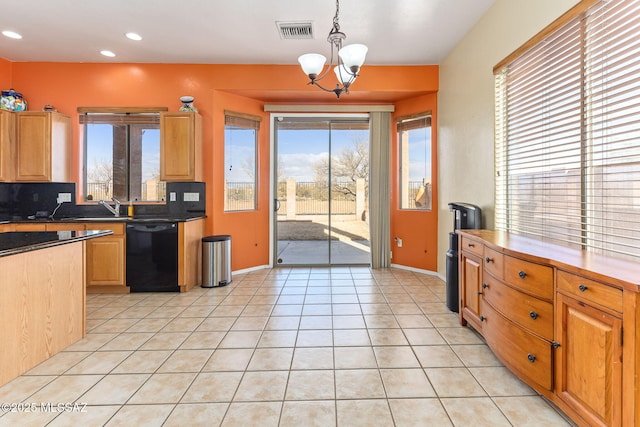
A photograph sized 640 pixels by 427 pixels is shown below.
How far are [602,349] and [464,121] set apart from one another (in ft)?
9.52

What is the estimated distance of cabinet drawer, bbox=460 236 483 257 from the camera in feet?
8.02

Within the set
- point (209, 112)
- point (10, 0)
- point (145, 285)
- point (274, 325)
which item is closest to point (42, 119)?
point (10, 0)

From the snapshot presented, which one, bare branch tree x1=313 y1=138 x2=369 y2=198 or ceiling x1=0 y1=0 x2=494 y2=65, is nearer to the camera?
ceiling x1=0 y1=0 x2=494 y2=65

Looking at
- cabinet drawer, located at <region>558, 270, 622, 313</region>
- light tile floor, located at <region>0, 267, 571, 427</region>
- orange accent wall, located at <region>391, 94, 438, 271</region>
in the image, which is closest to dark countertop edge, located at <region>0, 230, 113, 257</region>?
light tile floor, located at <region>0, 267, 571, 427</region>

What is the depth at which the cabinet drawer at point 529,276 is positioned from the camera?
1.67m

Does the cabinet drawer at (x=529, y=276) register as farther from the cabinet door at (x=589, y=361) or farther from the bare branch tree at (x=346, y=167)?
the bare branch tree at (x=346, y=167)

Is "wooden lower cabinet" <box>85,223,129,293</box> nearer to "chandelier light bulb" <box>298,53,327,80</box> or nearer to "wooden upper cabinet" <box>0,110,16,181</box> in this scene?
"wooden upper cabinet" <box>0,110,16,181</box>

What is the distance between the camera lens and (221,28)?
3.44m

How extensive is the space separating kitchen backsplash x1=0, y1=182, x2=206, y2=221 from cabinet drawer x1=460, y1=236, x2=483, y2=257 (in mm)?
3345

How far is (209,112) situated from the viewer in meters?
4.29

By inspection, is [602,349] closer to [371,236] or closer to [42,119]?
[371,236]

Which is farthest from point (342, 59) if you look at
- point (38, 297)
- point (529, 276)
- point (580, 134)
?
point (38, 297)

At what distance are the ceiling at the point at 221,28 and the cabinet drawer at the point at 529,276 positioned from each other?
2571 mm

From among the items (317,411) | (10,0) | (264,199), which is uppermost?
(10,0)
